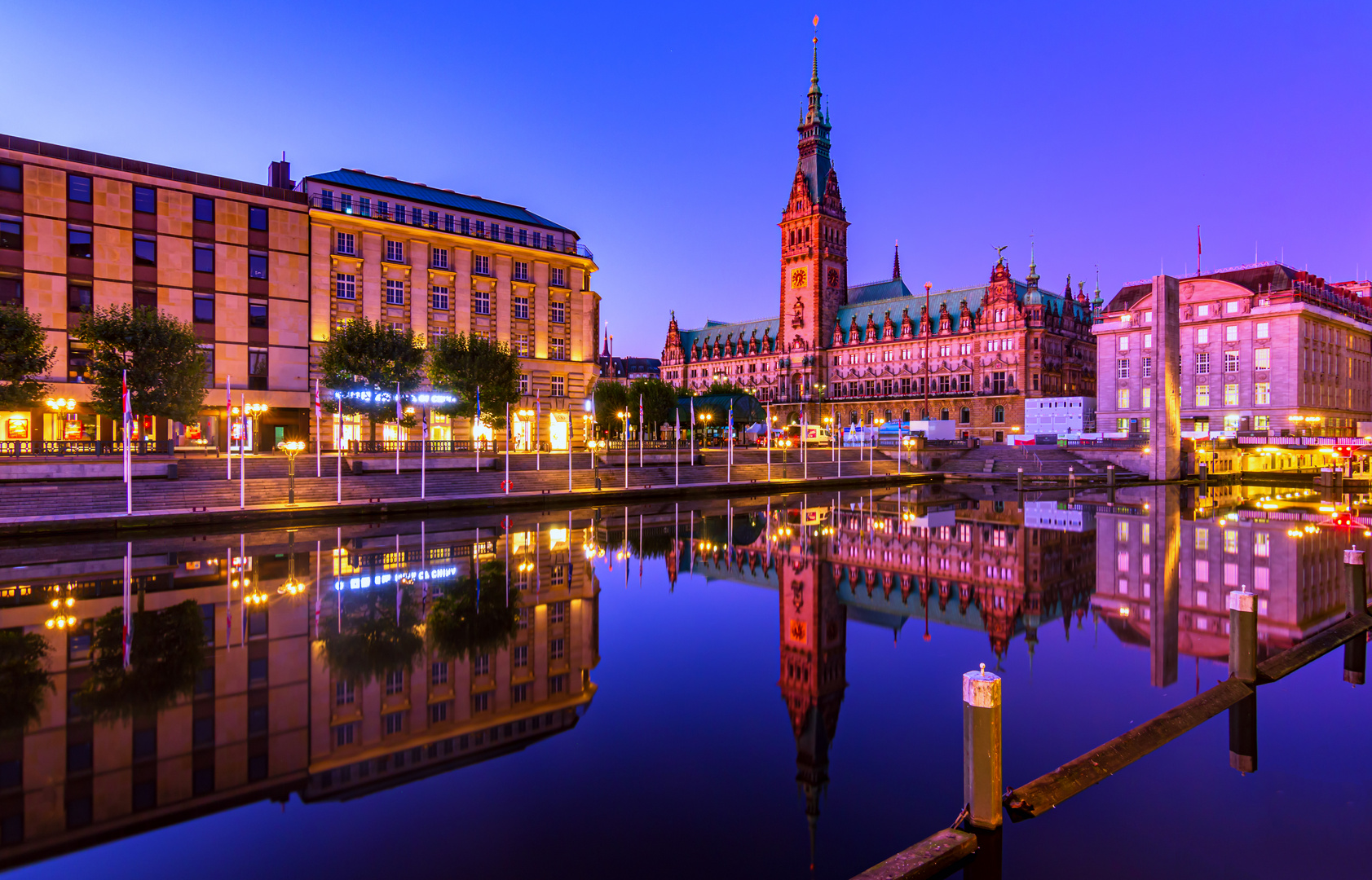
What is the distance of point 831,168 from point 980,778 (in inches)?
5407

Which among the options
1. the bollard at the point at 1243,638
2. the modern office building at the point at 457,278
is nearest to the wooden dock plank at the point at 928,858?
the bollard at the point at 1243,638

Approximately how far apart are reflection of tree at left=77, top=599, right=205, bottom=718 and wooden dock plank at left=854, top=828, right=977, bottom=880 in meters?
9.53

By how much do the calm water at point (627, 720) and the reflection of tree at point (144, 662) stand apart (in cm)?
7

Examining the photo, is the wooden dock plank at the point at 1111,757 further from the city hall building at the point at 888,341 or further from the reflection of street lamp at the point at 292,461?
the city hall building at the point at 888,341

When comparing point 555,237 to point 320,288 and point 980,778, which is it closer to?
point 320,288

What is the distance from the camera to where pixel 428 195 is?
2586 inches

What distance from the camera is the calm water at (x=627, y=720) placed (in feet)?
22.9

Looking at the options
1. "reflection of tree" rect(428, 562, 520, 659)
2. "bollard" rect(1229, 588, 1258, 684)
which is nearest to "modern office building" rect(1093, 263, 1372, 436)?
"bollard" rect(1229, 588, 1258, 684)

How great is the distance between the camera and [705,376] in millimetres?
154125

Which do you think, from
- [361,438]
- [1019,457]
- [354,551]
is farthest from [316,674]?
[1019,457]

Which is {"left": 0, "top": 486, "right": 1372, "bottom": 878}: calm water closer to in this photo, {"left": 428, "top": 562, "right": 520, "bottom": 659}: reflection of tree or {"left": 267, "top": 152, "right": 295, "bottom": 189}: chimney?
{"left": 428, "top": 562, "right": 520, "bottom": 659}: reflection of tree

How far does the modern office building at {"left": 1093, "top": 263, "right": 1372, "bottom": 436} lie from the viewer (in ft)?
267

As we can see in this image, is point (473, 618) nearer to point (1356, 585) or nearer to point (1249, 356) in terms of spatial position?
point (1356, 585)

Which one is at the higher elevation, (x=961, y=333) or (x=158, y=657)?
(x=961, y=333)
